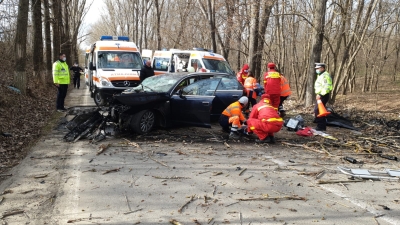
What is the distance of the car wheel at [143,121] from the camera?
25.0 feet

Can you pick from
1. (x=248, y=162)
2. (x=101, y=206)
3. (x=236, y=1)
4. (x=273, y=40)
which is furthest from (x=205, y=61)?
(x=273, y=40)

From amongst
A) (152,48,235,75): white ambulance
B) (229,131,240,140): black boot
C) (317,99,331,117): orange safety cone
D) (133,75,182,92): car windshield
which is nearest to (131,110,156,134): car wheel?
(133,75,182,92): car windshield

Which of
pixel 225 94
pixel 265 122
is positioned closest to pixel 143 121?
pixel 225 94

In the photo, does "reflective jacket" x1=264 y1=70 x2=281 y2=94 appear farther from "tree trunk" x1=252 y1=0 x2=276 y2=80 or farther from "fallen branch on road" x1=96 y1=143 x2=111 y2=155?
"fallen branch on road" x1=96 y1=143 x2=111 y2=155

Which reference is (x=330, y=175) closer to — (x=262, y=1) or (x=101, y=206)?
(x=101, y=206)

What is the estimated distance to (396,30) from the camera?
2938 centimetres

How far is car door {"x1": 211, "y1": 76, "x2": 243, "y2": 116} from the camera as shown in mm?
8867

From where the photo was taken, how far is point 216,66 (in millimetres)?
14391

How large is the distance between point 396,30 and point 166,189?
3133 cm

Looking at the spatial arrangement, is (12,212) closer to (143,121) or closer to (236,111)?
(143,121)

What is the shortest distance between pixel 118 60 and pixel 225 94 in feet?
18.7

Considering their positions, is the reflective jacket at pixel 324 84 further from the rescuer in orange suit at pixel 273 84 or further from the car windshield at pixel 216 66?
the car windshield at pixel 216 66

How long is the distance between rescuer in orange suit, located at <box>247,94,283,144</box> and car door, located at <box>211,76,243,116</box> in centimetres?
137

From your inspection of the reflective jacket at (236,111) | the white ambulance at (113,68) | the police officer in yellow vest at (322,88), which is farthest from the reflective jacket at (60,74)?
the police officer in yellow vest at (322,88)
